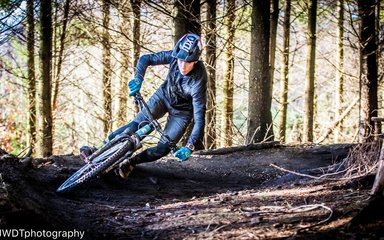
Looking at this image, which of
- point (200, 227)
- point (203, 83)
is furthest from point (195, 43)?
point (200, 227)

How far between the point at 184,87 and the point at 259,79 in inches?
199

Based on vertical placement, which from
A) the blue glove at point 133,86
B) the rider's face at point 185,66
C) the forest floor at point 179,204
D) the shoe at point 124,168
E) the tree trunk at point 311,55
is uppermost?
the tree trunk at point 311,55

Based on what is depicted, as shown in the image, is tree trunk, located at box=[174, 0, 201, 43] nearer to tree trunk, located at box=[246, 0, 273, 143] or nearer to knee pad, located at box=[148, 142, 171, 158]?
tree trunk, located at box=[246, 0, 273, 143]

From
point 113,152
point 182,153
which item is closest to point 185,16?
point 113,152

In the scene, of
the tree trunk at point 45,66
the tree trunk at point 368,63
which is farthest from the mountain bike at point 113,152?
the tree trunk at point 368,63

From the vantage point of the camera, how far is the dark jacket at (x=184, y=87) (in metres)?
7.07

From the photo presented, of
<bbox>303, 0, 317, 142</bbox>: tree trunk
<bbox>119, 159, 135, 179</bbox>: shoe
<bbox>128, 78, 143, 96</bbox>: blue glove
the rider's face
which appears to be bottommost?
<bbox>119, 159, 135, 179</bbox>: shoe

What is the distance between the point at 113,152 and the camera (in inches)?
284

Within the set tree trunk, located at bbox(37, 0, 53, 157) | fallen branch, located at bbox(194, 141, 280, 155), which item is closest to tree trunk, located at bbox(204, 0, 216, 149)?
fallen branch, located at bbox(194, 141, 280, 155)

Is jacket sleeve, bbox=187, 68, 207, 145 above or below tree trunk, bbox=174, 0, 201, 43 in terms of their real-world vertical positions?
below

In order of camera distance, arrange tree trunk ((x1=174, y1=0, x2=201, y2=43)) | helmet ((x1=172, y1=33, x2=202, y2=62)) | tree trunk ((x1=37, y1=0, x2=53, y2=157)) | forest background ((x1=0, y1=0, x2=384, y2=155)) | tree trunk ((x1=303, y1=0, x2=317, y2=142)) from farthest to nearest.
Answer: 1. tree trunk ((x1=303, y1=0, x2=317, y2=142))
2. tree trunk ((x1=37, y1=0, x2=53, y2=157))
3. forest background ((x1=0, y1=0, x2=384, y2=155))
4. tree trunk ((x1=174, y1=0, x2=201, y2=43))
5. helmet ((x1=172, y1=33, x2=202, y2=62))

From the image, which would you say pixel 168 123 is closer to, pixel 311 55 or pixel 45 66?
pixel 45 66

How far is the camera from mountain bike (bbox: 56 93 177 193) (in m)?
7.04

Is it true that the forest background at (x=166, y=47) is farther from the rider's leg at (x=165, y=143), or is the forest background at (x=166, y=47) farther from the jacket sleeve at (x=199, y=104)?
the rider's leg at (x=165, y=143)
